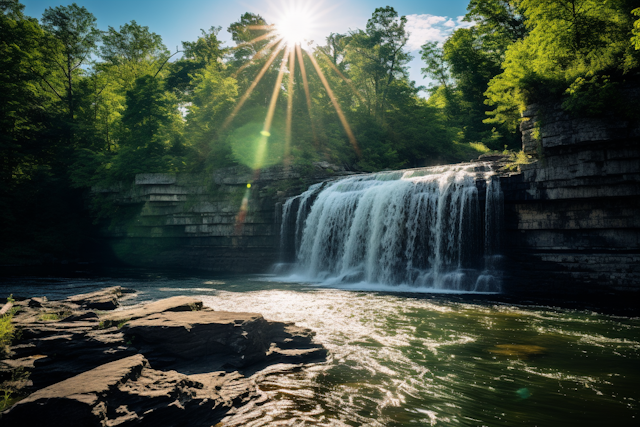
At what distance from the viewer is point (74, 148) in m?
33.0

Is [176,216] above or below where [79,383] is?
above

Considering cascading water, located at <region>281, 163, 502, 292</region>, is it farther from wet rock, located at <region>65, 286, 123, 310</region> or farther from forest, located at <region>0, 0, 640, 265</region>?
wet rock, located at <region>65, 286, 123, 310</region>

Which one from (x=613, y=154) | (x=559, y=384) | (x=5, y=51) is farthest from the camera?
(x=5, y=51)

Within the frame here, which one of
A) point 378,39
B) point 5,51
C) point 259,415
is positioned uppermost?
point 378,39

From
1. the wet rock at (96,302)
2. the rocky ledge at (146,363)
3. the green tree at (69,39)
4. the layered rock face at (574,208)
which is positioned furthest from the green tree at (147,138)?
the layered rock face at (574,208)

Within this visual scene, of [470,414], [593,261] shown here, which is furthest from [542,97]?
Answer: [470,414]

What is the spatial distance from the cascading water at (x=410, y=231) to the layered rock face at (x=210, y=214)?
14.9 feet

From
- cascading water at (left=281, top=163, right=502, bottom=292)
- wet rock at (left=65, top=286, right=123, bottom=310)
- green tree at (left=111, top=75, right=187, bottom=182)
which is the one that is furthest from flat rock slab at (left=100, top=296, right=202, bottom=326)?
green tree at (left=111, top=75, right=187, bottom=182)

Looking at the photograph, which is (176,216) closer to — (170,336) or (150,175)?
(150,175)

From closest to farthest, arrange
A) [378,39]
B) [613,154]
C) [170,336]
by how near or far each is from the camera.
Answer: [170,336]
[613,154]
[378,39]

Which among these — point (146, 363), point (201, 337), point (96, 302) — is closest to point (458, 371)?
point (201, 337)

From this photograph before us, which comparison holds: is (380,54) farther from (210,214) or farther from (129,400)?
(129,400)

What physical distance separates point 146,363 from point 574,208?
15.6 metres

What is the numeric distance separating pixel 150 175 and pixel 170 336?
24038 millimetres
